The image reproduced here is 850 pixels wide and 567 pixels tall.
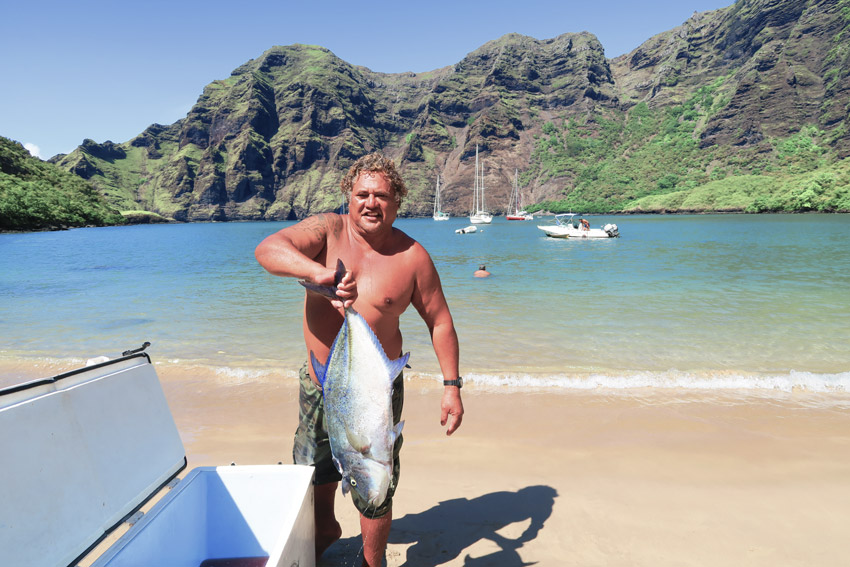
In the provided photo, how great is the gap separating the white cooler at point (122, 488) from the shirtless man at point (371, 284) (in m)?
0.34

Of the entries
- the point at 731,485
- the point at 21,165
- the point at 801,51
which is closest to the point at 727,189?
the point at 801,51

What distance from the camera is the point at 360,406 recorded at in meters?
1.68

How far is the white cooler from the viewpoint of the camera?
161 centimetres

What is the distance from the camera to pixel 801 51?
144 metres

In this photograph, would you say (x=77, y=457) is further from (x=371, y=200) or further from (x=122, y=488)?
(x=371, y=200)

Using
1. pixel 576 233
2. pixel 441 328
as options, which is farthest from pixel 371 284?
pixel 576 233

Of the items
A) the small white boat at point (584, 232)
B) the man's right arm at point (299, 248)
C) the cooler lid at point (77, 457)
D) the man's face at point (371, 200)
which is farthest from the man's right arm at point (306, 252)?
the small white boat at point (584, 232)

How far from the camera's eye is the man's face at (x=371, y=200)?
7.30ft

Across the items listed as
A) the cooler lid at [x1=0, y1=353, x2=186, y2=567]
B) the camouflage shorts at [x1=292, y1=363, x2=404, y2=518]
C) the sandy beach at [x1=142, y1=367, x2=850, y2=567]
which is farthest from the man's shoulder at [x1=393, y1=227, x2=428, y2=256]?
the sandy beach at [x1=142, y1=367, x2=850, y2=567]

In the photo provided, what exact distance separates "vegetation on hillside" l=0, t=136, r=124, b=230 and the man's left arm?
98622 millimetres

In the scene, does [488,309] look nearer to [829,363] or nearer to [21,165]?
[829,363]

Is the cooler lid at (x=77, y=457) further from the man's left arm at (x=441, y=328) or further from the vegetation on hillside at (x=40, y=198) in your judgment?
the vegetation on hillside at (x=40, y=198)

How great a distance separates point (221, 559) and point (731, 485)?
402 centimetres

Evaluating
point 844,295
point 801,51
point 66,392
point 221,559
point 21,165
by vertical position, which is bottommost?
point 844,295
